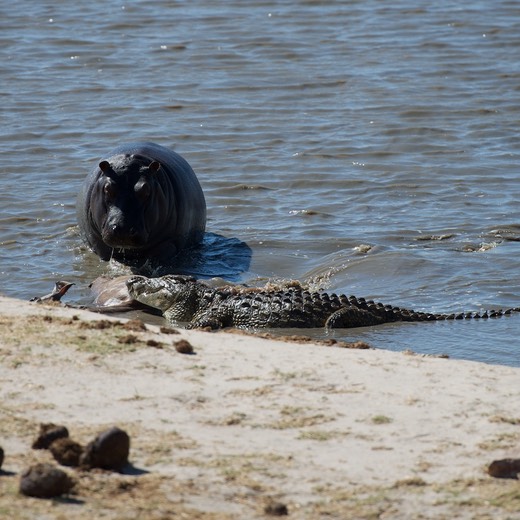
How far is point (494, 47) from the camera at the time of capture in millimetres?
19953

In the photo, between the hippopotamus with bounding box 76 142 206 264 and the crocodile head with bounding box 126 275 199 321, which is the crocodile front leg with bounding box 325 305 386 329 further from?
the hippopotamus with bounding box 76 142 206 264

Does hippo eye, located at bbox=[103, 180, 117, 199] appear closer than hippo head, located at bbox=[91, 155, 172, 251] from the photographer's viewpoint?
No

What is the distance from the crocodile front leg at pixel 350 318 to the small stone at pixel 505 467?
156 inches

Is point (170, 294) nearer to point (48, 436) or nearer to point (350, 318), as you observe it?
point (350, 318)

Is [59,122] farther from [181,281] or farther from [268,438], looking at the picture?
[268,438]

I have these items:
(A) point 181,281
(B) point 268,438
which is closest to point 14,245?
(A) point 181,281

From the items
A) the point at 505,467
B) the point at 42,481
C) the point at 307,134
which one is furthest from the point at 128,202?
the point at 42,481

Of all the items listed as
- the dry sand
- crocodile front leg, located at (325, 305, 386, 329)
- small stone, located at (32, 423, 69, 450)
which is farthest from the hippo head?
small stone, located at (32, 423, 69, 450)

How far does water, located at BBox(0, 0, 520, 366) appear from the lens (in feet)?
35.5

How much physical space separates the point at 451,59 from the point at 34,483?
15627 mm


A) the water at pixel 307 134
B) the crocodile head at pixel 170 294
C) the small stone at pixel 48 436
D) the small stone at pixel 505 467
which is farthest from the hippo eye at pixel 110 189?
the small stone at pixel 505 467

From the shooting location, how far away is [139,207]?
11297mm

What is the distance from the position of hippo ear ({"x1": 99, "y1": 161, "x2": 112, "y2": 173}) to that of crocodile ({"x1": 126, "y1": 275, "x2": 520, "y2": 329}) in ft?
6.28

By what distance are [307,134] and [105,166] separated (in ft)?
16.7
